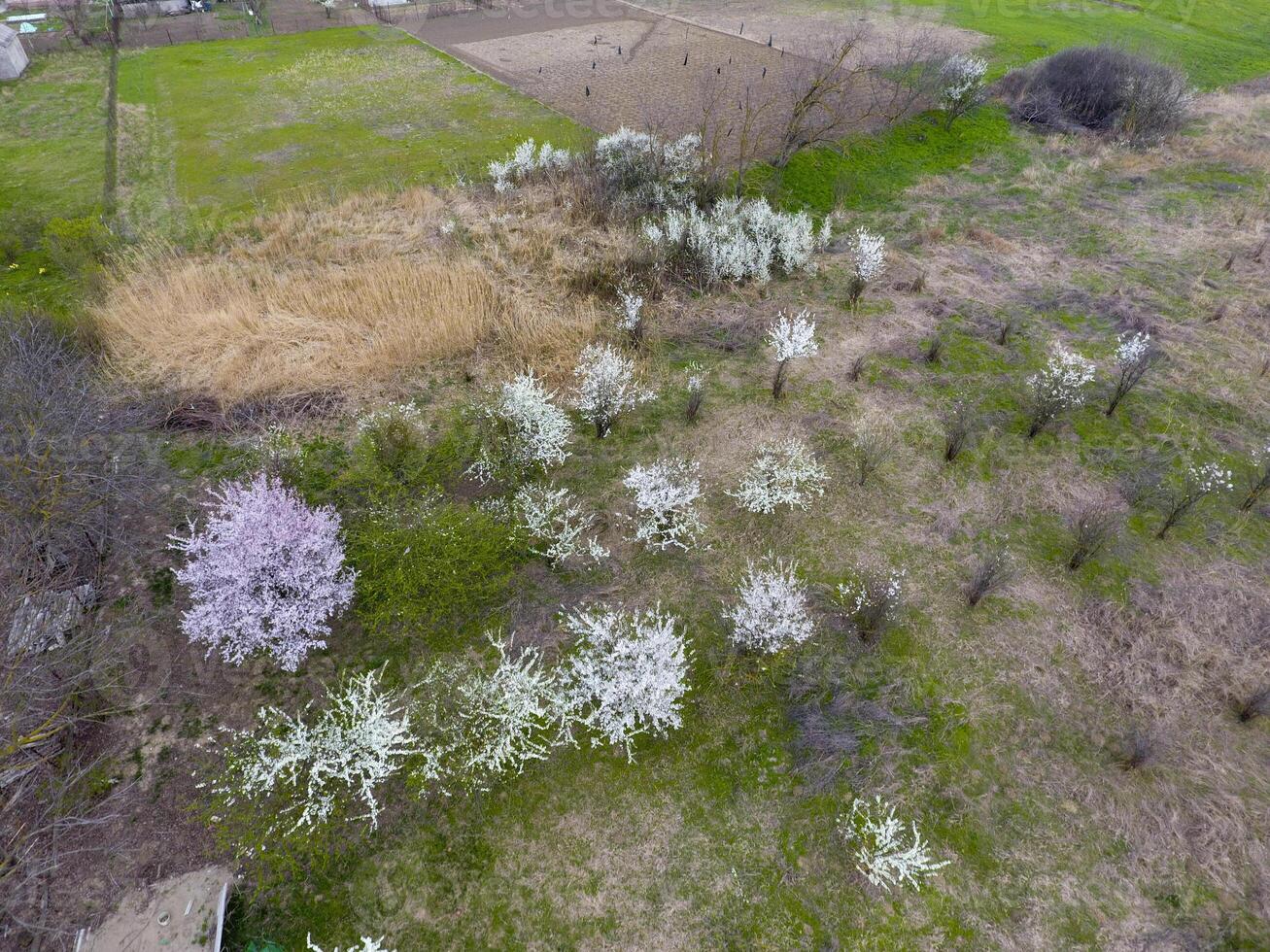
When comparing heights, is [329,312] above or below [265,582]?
above

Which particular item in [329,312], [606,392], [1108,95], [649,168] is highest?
[1108,95]

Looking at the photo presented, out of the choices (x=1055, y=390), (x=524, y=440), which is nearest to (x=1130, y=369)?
(x=1055, y=390)

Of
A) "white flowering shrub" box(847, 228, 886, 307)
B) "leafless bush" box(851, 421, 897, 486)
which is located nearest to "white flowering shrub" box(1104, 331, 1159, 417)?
"leafless bush" box(851, 421, 897, 486)

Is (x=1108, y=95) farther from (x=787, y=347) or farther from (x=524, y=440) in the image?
(x=524, y=440)

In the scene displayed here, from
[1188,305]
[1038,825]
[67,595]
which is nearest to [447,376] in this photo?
[67,595]

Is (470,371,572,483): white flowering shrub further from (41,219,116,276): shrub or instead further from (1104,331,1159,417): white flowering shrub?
(41,219,116,276): shrub

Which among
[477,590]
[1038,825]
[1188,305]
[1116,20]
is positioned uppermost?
[1116,20]

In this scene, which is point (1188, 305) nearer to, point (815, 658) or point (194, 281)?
point (815, 658)
